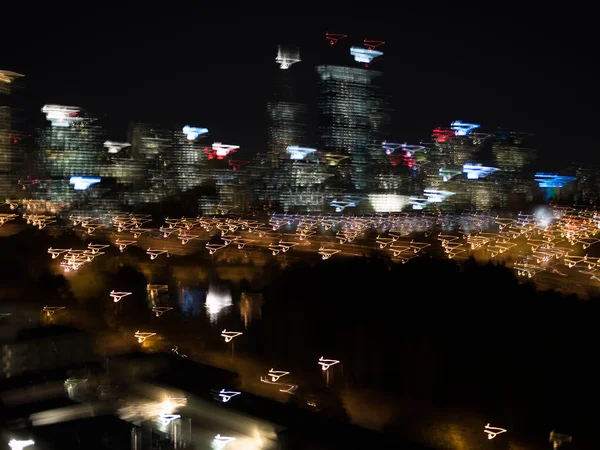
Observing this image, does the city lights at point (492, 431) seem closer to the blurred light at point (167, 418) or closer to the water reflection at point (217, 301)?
the blurred light at point (167, 418)

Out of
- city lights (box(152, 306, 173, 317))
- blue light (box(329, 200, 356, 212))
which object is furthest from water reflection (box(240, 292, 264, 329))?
blue light (box(329, 200, 356, 212))

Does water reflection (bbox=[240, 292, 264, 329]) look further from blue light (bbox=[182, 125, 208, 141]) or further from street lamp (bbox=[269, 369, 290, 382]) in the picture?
blue light (bbox=[182, 125, 208, 141])

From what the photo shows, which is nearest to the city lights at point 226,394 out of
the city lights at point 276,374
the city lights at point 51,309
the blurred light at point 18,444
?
the city lights at point 276,374

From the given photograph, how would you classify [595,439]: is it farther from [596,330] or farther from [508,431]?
[596,330]

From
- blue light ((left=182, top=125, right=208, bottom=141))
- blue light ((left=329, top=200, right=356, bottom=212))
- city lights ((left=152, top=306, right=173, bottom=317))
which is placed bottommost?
city lights ((left=152, top=306, right=173, bottom=317))

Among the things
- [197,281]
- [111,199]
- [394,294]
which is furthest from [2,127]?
[394,294]

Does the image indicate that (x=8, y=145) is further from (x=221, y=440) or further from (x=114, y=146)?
(x=221, y=440)
